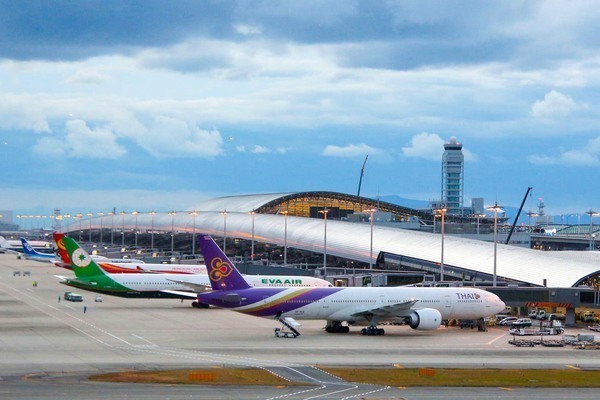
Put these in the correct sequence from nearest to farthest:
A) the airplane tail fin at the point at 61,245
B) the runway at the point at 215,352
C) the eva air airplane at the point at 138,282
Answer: the runway at the point at 215,352 → the eva air airplane at the point at 138,282 → the airplane tail fin at the point at 61,245

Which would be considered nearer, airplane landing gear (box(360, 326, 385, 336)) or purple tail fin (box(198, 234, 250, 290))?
purple tail fin (box(198, 234, 250, 290))

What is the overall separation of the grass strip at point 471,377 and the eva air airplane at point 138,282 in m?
46.1

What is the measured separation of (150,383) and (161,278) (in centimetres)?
5360

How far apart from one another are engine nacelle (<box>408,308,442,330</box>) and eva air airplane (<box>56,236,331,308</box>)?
2702 cm

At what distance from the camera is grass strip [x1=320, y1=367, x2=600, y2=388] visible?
46719 millimetres

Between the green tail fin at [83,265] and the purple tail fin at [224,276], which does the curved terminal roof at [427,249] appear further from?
the green tail fin at [83,265]

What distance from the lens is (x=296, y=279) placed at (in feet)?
326

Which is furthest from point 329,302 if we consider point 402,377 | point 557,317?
point 557,317

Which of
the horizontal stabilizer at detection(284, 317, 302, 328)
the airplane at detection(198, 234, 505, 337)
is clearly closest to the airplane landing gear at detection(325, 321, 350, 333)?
the airplane at detection(198, 234, 505, 337)

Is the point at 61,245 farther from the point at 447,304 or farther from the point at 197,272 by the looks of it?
the point at 447,304

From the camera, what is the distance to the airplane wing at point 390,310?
7106 cm

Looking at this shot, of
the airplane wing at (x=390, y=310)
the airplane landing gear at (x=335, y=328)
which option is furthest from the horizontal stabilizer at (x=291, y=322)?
the airplane wing at (x=390, y=310)

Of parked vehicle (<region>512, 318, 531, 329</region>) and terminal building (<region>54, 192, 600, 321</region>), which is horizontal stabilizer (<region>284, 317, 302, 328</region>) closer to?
parked vehicle (<region>512, 318, 531, 329</region>)

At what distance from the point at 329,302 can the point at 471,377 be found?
74.8 feet
